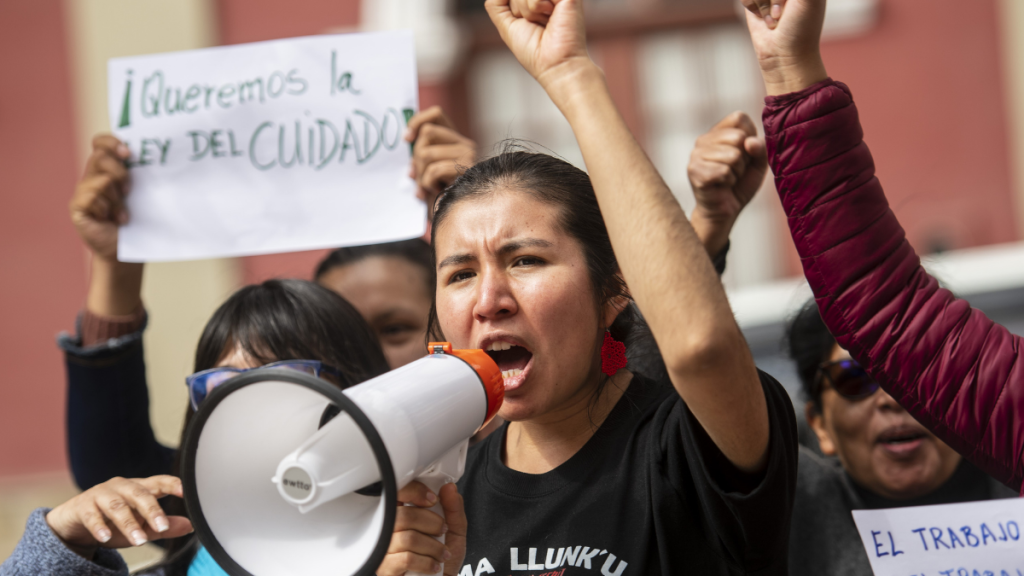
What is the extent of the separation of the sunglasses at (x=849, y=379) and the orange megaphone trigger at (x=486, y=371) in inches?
38.4

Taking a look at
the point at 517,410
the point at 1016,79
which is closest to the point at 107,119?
the point at 517,410

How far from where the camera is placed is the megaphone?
3.42ft

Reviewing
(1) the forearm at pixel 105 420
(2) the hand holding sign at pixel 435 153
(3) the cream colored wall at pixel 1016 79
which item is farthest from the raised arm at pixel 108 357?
(3) the cream colored wall at pixel 1016 79

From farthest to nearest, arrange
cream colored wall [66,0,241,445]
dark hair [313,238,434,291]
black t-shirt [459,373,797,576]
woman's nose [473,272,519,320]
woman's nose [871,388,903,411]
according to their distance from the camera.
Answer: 1. cream colored wall [66,0,241,445]
2. dark hair [313,238,434,291]
3. woman's nose [871,388,903,411]
4. woman's nose [473,272,519,320]
5. black t-shirt [459,373,797,576]

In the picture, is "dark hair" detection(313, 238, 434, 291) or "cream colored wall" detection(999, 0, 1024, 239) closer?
"dark hair" detection(313, 238, 434, 291)

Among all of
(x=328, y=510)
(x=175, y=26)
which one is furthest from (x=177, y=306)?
(x=328, y=510)

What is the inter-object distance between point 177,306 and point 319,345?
18.1 feet

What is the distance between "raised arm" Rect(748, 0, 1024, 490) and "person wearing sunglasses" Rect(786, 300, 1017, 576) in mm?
606

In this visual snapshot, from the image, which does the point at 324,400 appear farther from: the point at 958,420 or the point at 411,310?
the point at 411,310

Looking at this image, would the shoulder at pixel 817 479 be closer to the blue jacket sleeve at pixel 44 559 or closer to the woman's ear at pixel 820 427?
the woman's ear at pixel 820 427

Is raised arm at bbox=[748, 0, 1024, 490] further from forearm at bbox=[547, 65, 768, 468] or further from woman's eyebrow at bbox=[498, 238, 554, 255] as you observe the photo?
woman's eyebrow at bbox=[498, 238, 554, 255]

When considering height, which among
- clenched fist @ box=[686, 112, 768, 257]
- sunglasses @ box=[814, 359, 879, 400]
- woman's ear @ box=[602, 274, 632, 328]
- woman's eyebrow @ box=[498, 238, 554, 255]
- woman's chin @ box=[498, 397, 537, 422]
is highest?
clenched fist @ box=[686, 112, 768, 257]

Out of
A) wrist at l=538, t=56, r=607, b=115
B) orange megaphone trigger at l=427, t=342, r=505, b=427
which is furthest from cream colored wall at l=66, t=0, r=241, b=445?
wrist at l=538, t=56, r=607, b=115

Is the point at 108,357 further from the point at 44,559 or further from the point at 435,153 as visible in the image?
the point at 435,153
